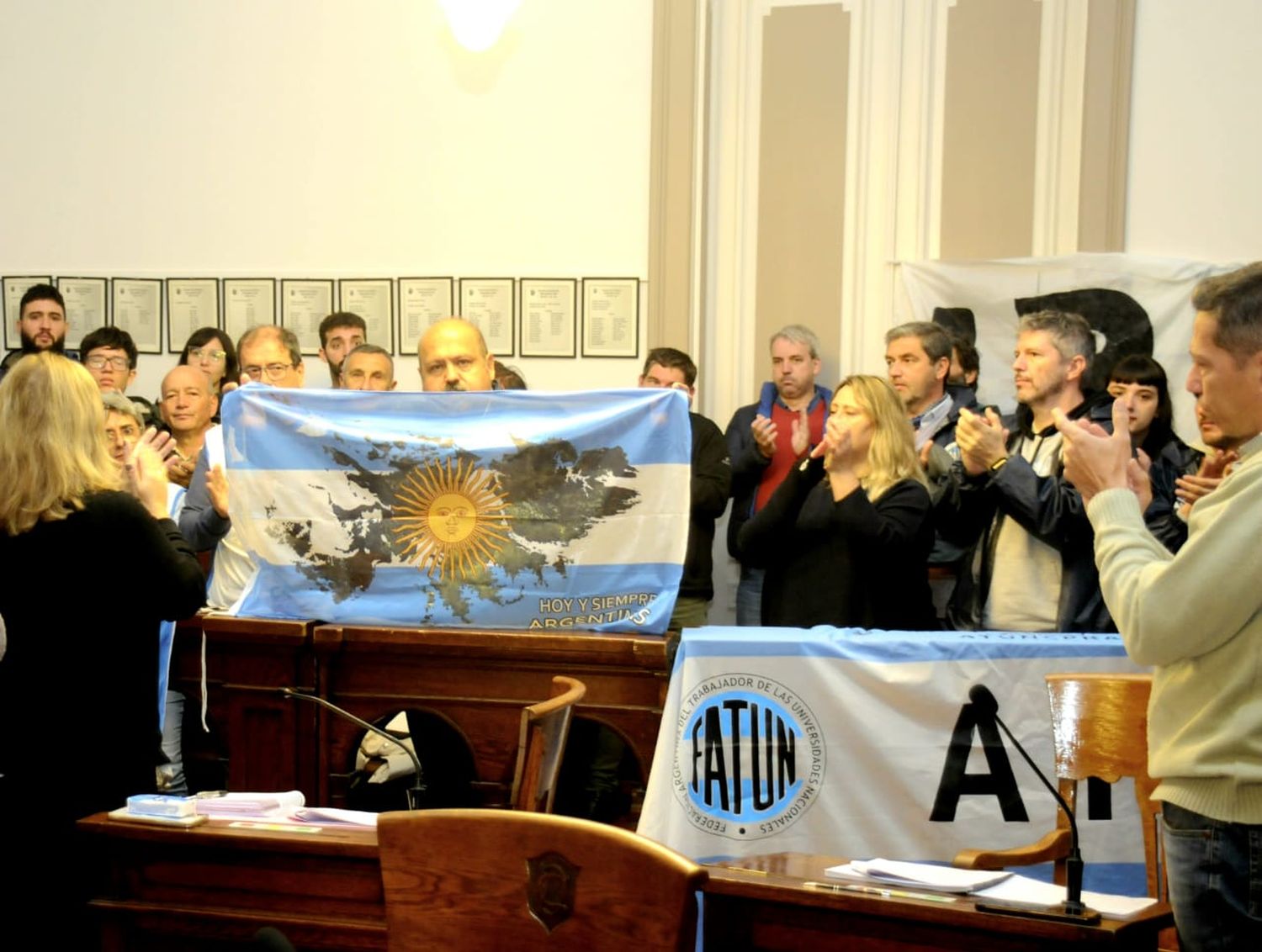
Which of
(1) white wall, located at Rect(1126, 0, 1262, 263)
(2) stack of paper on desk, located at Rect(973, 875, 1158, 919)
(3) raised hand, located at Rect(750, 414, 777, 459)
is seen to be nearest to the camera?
(2) stack of paper on desk, located at Rect(973, 875, 1158, 919)

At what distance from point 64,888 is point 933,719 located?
2209 millimetres

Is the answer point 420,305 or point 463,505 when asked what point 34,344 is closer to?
point 420,305

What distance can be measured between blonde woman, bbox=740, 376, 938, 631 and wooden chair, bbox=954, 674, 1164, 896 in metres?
1.59

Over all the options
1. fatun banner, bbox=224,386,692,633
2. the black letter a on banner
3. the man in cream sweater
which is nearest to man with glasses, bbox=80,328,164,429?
fatun banner, bbox=224,386,692,633

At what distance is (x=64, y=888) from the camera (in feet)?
10.9

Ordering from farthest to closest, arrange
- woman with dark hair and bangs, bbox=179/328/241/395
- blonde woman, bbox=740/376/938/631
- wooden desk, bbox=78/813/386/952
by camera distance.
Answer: woman with dark hair and bangs, bbox=179/328/241/395, blonde woman, bbox=740/376/938/631, wooden desk, bbox=78/813/386/952

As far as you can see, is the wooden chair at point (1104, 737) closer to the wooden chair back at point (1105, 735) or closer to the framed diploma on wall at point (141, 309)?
the wooden chair back at point (1105, 735)

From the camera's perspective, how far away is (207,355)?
7.27 m

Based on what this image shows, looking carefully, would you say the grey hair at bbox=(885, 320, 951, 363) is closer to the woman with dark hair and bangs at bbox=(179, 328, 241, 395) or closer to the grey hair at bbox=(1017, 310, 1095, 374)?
the grey hair at bbox=(1017, 310, 1095, 374)

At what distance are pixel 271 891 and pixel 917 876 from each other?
1.32m

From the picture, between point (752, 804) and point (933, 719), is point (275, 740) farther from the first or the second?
point (933, 719)

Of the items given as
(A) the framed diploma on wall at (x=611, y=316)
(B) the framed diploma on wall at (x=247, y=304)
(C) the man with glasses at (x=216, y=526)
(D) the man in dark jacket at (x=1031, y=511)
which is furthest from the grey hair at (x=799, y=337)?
(B) the framed diploma on wall at (x=247, y=304)

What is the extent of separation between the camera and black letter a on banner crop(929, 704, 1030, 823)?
3916 millimetres

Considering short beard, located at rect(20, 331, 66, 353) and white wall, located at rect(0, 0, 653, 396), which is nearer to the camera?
short beard, located at rect(20, 331, 66, 353)
